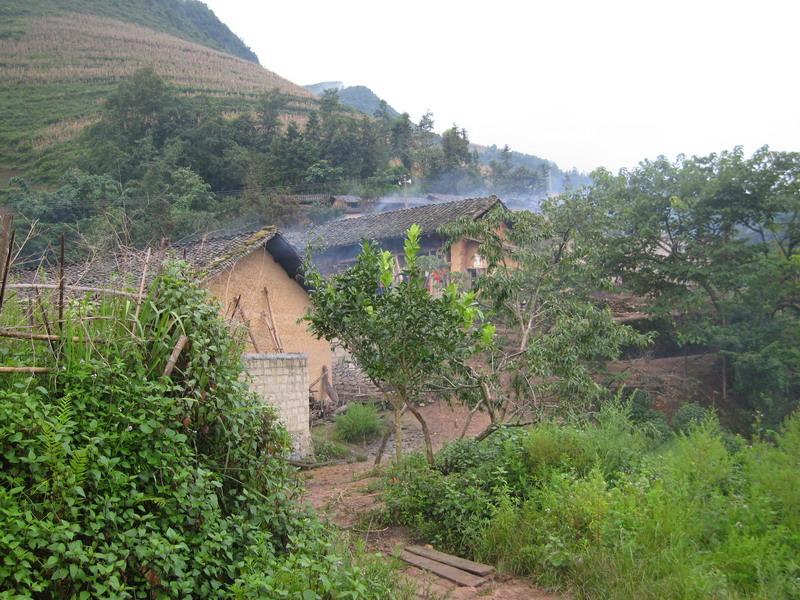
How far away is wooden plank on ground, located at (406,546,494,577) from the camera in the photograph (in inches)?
218

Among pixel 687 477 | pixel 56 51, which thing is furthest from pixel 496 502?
pixel 56 51

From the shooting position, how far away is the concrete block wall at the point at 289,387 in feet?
37.5

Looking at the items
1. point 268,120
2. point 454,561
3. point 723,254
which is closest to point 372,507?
point 454,561

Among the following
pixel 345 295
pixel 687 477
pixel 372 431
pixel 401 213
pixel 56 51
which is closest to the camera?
pixel 687 477

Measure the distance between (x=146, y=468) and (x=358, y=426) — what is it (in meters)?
11.1

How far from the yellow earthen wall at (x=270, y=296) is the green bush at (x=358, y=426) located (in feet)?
6.90

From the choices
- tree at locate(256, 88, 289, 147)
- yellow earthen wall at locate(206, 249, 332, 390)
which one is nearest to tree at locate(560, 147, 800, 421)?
yellow earthen wall at locate(206, 249, 332, 390)

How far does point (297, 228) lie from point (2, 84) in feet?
106

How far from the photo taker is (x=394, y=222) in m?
23.1

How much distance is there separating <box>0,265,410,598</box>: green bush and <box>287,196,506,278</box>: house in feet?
52.8

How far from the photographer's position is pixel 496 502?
20.9 feet

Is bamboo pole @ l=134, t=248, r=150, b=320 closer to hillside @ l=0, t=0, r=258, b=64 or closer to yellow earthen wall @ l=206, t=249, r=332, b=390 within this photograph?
yellow earthen wall @ l=206, t=249, r=332, b=390

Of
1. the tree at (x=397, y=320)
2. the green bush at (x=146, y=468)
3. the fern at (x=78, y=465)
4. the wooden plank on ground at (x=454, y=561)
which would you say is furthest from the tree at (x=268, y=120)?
the fern at (x=78, y=465)

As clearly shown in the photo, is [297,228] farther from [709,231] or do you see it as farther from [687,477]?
[687,477]
